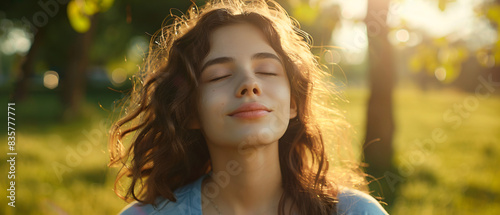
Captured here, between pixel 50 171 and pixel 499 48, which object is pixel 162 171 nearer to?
pixel 499 48

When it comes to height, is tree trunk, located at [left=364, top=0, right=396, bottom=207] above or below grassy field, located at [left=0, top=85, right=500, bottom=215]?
above

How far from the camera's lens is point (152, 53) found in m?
2.75

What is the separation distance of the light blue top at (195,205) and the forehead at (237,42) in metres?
0.77

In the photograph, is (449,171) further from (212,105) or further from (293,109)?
→ (212,105)

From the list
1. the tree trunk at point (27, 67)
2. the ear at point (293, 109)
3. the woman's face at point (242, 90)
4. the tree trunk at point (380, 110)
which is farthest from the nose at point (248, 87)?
the tree trunk at point (27, 67)

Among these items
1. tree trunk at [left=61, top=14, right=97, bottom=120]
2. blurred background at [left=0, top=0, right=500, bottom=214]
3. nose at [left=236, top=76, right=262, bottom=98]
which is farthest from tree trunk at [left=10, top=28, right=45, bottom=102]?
nose at [left=236, top=76, right=262, bottom=98]

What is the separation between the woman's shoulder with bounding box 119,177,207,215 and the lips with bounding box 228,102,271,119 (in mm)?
589

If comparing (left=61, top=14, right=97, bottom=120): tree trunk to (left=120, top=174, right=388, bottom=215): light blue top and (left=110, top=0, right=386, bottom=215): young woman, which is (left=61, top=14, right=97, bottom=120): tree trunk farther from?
(left=120, top=174, right=388, bottom=215): light blue top

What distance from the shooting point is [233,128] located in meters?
2.03

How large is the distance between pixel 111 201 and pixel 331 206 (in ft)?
10.7

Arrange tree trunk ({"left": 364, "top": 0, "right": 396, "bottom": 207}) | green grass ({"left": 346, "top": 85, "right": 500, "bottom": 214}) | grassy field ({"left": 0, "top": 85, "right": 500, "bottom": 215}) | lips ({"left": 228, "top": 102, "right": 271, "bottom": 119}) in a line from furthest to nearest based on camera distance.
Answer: tree trunk ({"left": 364, "top": 0, "right": 396, "bottom": 207})
grassy field ({"left": 0, "top": 85, "right": 500, "bottom": 215})
green grass ({"left": 346, "top": 85, "right": 500, "bottom": 214})
lips ({"left": 228, "top": 102, "right": 271, "bottom": 119})

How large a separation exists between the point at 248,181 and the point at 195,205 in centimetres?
33

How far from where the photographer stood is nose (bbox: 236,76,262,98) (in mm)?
2029

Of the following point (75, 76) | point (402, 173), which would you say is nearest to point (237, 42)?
point (402, 173)
